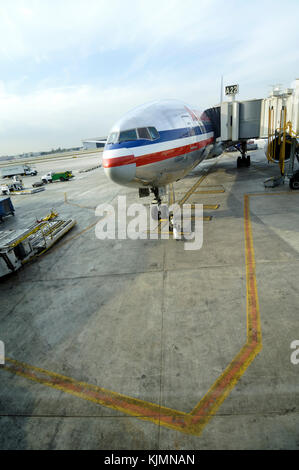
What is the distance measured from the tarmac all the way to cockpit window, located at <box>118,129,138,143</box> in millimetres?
5220

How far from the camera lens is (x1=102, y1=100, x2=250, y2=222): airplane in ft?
33.5

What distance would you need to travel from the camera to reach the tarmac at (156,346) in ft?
15.3

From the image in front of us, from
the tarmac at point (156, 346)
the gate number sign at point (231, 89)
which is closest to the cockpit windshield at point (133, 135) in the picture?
the tarmac at point (156, 346)

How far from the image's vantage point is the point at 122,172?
33.3 feet

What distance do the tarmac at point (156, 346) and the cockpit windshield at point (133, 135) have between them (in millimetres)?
5194

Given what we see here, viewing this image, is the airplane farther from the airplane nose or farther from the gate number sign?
the gate number sign

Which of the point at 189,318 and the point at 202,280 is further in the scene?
the point at 202,280

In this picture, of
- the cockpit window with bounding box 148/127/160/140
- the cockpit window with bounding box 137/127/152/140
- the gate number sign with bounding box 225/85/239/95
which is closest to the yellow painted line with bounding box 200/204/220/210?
the cockpit window with bounding box 148/127/160/140

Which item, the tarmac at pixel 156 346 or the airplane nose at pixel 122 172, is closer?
the tarmac at pixel 156 346

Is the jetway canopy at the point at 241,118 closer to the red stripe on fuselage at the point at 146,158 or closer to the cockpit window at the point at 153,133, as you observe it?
the red stripe on fuselage at the point at 146,158
